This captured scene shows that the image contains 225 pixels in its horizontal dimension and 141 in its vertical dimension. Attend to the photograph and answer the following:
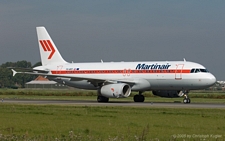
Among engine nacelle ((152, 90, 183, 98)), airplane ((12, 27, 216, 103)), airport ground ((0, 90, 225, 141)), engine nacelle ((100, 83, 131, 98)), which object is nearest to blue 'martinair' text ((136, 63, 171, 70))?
airplane ((12, 27, 216, 103))

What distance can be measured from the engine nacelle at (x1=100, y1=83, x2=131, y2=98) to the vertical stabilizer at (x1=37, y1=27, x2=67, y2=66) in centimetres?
1182

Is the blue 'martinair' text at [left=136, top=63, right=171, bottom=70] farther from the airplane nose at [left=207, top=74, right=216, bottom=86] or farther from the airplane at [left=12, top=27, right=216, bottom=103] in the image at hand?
the airplane nose at [left=207, top=74, right=216, bottom=86]

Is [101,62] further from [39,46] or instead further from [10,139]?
[10,139]

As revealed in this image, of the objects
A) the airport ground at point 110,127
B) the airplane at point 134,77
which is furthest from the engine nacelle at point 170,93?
the airport ground at point 110,127

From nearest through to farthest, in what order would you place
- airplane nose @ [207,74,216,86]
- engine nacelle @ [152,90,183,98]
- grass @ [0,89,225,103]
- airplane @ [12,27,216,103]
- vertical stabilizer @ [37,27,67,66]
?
airplane nose @ [207,74,216,86] < airplane @ [12,27,216,103] < engine nacelle @ [152,90,183,98] < grass @ [0,89,225,103] < vertical stabilizer @ [37,27,67,66]

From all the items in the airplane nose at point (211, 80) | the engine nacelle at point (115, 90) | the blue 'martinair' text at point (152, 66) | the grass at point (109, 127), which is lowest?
the grass at point (109, 127)

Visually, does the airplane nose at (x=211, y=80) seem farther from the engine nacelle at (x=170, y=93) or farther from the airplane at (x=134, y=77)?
the engine nacelle at (x=170, y=93)

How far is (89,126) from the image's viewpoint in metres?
23.2

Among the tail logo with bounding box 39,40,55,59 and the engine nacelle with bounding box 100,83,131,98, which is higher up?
the tail logo with bounding box 39,40,55,59

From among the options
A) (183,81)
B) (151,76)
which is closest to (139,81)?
(151,76)

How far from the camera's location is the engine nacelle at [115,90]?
47250 millimetres

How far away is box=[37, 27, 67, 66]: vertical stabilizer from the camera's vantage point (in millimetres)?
58844

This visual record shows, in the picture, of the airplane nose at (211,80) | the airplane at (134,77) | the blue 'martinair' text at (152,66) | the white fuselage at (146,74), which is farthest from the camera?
the blue 'martinair' text at (152,66)

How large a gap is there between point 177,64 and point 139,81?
13.7 feet
